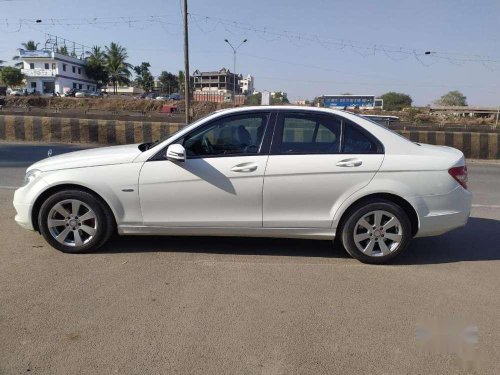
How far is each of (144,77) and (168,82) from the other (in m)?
11.5

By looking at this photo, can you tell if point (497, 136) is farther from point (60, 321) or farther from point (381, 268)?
point (60, 321)

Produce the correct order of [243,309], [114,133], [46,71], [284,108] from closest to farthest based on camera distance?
1. [243,309]
2. [284,108]
3. [114,133]
4. [46,71]

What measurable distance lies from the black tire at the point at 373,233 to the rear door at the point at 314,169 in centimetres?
19

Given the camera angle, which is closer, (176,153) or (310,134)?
(176,153)

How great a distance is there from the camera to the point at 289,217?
4359mm

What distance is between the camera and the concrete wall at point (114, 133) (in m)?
14.7

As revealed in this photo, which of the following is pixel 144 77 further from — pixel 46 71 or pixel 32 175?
pixel 32 175

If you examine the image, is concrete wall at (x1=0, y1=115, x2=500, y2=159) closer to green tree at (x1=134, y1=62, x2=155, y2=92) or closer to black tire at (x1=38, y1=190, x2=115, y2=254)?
black tire at (x1=38, y1=190, x2=115, y2=254)

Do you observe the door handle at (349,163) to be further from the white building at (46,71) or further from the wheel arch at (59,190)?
the white building at (46,71)

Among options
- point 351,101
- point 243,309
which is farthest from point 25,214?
point 351,101

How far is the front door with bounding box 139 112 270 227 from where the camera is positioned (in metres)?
4.28

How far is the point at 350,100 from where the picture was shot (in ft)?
196

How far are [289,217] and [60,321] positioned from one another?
7.42 feet

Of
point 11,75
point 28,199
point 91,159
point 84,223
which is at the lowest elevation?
point 84,223
